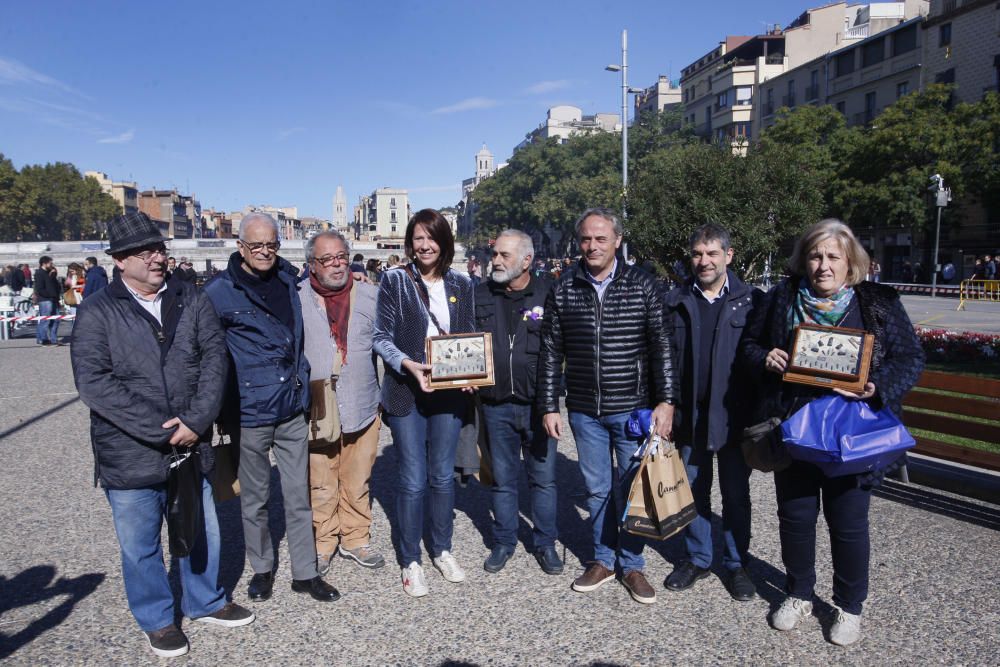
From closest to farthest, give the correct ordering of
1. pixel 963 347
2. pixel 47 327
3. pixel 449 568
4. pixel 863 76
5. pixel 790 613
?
pixel 790 613
pixel 449 568
pixel 963 347
pixel 47 327
pixel 863 76

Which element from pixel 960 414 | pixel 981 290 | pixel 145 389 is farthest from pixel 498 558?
pixel 981 290

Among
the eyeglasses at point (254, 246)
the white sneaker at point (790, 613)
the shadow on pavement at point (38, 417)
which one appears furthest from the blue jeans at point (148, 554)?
the shadow on pavement at point (38, 417)

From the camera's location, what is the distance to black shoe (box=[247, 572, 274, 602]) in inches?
157

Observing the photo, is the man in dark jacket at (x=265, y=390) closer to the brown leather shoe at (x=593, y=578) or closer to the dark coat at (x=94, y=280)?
the brown leather shoe at (x=593, y=578)

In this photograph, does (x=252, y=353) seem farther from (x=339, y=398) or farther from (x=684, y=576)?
(x=684, y=576)

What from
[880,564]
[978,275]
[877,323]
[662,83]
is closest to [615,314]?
[877,323]

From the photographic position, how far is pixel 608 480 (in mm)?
4074

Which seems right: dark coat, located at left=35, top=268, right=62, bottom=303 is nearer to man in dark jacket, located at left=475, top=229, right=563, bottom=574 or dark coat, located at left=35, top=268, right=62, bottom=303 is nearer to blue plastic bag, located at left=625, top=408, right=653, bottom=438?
man in dark jacket, located at left=475, top=229, right=563, bottom=574

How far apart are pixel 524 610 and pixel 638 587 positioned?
2.15 ft

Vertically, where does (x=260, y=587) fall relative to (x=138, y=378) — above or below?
below

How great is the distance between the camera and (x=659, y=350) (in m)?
3.87

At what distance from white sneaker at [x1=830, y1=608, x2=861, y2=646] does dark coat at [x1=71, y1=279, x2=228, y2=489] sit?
127 inches

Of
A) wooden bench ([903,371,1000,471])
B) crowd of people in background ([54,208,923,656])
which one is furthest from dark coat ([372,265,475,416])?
wooden bench ([903,371,1000,471])

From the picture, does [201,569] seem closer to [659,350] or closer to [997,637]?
[659,350]
